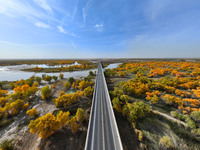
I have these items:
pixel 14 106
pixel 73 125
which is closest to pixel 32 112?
pixel 14 106

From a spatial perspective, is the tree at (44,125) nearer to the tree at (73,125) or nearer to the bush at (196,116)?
the tree at (73,125)

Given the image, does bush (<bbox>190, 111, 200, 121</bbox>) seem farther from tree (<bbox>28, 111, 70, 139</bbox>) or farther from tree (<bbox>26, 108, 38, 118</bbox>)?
tree (<bbox>26, 108, 38, 118</bbox>)

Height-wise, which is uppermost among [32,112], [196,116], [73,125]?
[196,116]

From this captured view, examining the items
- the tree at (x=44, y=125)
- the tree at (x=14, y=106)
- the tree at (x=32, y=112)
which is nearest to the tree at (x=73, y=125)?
the tree at (x=44, y=125)

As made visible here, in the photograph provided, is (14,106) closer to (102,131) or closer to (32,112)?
(32,112)

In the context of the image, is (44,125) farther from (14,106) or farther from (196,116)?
(196,116)

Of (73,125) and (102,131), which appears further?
(73,125)

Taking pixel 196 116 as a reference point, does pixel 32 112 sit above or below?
below

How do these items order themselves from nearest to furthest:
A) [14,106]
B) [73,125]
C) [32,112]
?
[73,125]
[32,112]
[14,106]

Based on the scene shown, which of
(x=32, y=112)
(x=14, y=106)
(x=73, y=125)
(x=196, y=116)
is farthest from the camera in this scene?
(x=14, y=106)

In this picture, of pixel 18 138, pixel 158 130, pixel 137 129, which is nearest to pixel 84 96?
pixel 18 138

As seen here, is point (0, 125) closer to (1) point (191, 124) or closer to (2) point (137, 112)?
(2) point (137, 112)

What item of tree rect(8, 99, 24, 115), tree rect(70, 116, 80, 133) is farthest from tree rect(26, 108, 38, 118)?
tree rect(70, 116, 80, 133)
